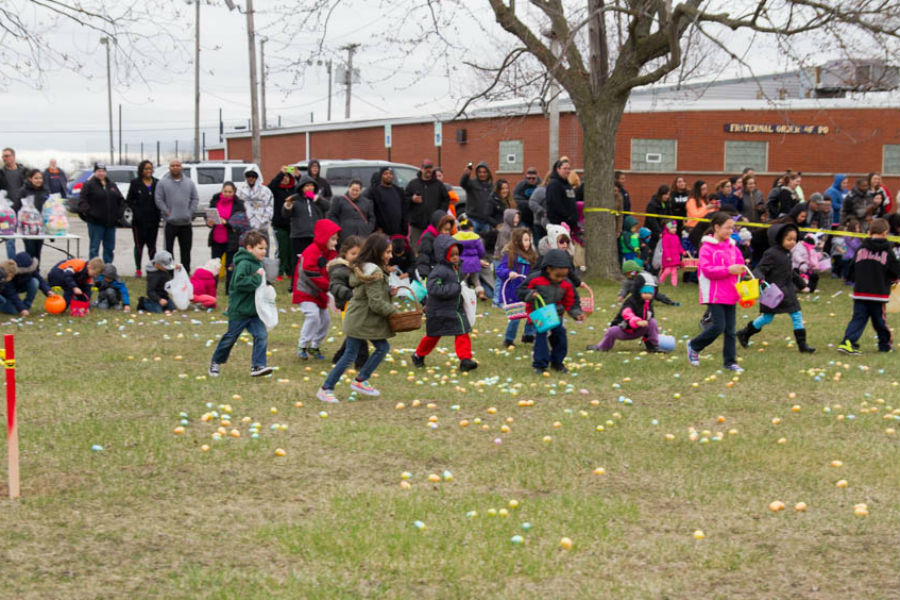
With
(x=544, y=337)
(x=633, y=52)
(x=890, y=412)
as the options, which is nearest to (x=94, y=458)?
(x=544, y=337)

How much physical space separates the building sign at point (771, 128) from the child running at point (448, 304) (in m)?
22.1

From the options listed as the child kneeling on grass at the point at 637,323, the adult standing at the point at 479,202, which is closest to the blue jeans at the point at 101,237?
the adult standing at the point at 479,202

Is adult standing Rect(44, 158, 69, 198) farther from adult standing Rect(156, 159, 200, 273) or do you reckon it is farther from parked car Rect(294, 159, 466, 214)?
parked car Rect(294, 159, 466, 214)

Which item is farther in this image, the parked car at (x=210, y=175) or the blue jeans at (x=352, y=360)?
the parked car at (x=210, y=175)

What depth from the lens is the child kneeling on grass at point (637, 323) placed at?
11.6 metres

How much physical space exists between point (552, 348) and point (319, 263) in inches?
102

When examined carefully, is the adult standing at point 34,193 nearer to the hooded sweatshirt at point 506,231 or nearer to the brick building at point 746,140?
the hooded sweatshirt at point 506,231

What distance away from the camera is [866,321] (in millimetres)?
11664

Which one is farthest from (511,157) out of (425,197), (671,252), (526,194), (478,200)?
(671,252)

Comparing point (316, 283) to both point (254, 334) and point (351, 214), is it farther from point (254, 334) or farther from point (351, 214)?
point (351, 214)

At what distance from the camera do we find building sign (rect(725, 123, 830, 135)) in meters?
30.6

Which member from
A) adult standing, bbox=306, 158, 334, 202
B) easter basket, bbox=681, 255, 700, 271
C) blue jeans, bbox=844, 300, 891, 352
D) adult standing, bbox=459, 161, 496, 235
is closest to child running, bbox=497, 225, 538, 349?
blue jeans, bbox=844, 300, 891, 352

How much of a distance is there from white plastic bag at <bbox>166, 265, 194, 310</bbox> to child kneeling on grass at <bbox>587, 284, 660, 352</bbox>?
20.7ft

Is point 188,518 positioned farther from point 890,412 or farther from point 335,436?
point 890,412
